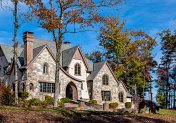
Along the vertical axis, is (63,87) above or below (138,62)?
below

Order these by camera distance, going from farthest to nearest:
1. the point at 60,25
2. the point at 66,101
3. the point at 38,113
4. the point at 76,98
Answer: the point at 76,98 < the point at 66,101 < the point at 60,25 < the point at 38,113

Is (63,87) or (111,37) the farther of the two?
(111,37)

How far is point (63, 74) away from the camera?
41.7 m

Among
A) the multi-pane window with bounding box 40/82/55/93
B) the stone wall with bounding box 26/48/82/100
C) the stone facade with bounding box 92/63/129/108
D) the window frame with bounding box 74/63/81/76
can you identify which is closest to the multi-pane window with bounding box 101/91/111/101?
the stone facade with bounding box 92/63/129/108

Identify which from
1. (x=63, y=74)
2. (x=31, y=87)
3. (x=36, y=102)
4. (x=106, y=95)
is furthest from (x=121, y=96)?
(x=36, y=102)

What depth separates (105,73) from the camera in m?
47.1

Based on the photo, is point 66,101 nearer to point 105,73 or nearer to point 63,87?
point 63,87

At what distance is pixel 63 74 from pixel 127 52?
50.7 ft

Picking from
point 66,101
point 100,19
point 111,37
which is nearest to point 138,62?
point 111,37

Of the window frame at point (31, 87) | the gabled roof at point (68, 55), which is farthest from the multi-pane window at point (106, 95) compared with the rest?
the window frame at point (31, 87)

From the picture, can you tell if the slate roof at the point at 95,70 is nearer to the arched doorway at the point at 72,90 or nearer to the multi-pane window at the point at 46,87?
the arched doorway at the point at 72,90

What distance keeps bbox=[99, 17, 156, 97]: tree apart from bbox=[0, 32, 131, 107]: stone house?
4616 mm

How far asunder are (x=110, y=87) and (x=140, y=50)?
378 inches

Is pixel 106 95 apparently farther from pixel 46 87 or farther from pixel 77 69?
pixel 46 87
